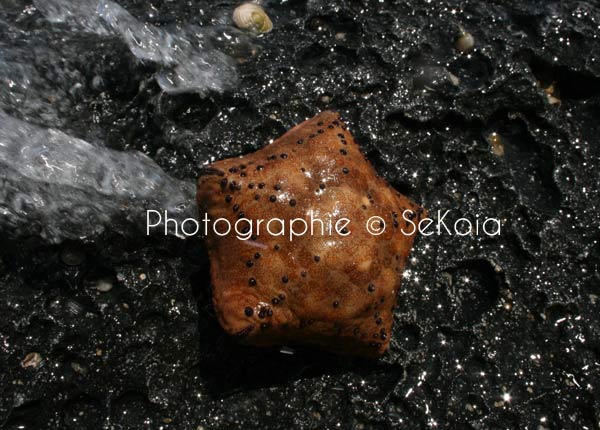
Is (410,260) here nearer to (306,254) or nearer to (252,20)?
(306,254)

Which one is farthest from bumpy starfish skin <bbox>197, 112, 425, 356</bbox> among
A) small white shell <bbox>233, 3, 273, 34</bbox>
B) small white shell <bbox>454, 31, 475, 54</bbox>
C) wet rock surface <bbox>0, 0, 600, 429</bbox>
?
small white shell <bbox>454, 31, 475, 54</bbox>

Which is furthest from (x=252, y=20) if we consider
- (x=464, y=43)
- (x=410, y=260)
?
(x=410, y=260)

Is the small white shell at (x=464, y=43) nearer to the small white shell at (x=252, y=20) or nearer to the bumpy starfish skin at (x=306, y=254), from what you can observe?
the small white shell at (x=252, y=20)

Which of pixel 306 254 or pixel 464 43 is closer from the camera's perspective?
pixel 306 254

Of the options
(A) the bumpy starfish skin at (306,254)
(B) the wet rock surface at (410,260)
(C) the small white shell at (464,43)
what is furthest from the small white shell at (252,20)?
(A) the bumpy starfish skin at (306,254)

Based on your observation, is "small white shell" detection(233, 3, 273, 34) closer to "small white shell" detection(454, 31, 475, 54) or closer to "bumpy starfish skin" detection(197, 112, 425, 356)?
"small white shell" detection(454, 31, 475, 54)
